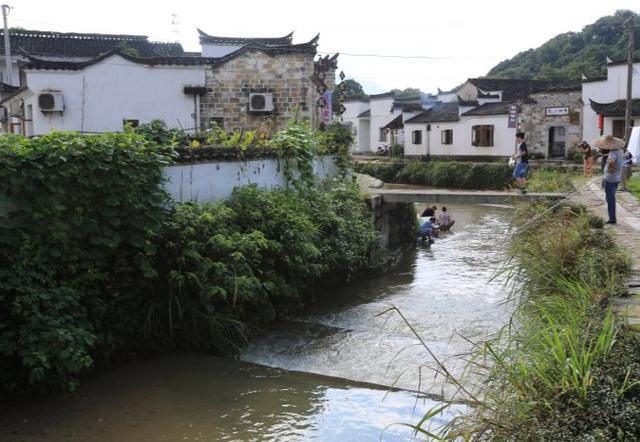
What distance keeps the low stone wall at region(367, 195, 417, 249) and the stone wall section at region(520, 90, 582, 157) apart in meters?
18.1

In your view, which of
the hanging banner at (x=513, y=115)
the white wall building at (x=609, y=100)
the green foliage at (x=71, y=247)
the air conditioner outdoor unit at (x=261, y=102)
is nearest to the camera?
the green foliage at (x=71, y=247)

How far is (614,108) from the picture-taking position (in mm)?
30016

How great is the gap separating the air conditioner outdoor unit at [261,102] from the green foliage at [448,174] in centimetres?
1222

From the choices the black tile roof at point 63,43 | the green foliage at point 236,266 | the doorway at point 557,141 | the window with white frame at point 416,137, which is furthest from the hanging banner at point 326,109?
the window with white frame at point 416,137

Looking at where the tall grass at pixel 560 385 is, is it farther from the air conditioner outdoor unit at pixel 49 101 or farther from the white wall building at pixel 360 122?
the white wall building at pixel 360 122

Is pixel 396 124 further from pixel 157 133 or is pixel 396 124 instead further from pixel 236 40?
pixel 157 133

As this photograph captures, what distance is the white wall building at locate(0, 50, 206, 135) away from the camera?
18.9 m

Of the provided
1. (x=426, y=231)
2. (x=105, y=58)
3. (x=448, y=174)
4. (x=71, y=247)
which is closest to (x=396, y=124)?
(x=448, y=174)

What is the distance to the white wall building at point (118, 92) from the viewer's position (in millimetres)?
18906

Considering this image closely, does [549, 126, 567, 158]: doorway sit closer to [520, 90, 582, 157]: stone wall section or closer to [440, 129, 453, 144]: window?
[520, 90, 582, 157]: stone wall section

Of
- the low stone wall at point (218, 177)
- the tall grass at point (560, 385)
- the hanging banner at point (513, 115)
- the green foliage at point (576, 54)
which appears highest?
the green foliage at point (576, 54)

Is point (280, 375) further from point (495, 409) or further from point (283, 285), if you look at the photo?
point (495, 409)

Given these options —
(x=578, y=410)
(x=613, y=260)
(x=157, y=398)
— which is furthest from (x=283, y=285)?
(x=578, y=410)

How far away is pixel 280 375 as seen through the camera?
7664 millimetres
